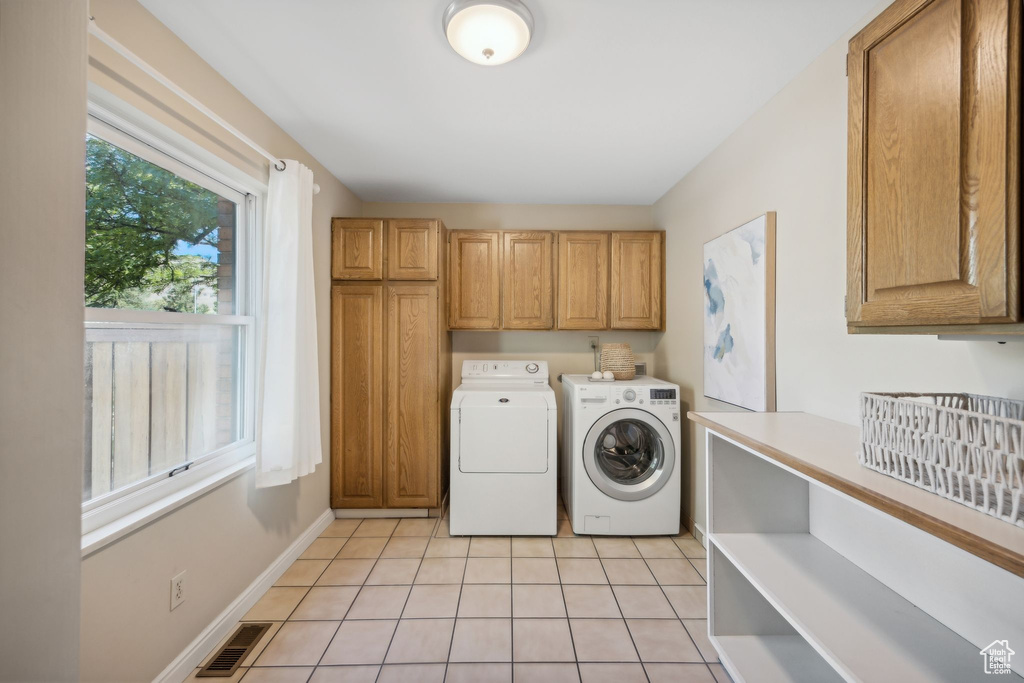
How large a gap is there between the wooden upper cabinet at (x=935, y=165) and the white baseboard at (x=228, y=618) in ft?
8.22

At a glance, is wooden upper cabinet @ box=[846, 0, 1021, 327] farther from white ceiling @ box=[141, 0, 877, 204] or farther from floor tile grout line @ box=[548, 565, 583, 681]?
floor tile grout line @ box=[548, 565, 583, 681]

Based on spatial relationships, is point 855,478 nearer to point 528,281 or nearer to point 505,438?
point 505,438

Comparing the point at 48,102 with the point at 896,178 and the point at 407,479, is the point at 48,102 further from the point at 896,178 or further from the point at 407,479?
the point at 407,479

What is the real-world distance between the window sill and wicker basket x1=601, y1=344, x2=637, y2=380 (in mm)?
2301

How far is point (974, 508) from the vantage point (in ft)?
2.57

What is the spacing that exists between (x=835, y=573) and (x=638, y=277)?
231 centimetres

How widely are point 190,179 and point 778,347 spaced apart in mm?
2631

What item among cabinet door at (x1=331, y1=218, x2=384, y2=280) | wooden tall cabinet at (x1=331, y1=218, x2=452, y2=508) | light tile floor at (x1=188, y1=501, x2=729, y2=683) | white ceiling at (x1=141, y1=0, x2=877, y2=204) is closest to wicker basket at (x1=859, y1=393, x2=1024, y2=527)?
light tile floor at (x1=188, y1=501, x2=729, y2=683)

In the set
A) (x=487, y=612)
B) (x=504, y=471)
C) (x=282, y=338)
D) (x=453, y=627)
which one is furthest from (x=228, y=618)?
(x=504, y=471)

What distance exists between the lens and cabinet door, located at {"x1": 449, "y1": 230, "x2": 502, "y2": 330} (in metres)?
3.37

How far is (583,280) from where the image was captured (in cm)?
338

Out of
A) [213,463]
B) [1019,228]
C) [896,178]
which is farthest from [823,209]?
[213,463]

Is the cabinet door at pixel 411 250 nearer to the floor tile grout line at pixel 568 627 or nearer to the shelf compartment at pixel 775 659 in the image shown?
the floor tile grout line at pixel 568 627

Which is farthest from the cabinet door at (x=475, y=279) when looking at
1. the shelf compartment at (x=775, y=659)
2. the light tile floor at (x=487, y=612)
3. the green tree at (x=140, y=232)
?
the shelf compartment at (x=775, y=659)
